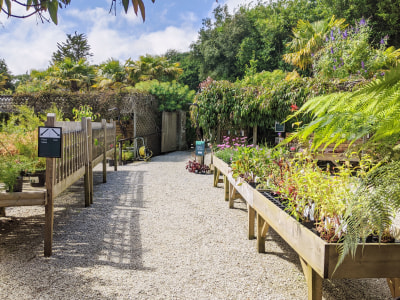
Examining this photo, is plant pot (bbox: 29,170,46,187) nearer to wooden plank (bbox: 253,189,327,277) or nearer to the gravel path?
the gravel path

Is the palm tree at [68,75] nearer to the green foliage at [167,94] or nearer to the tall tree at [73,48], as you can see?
the green foliage at [167,94]

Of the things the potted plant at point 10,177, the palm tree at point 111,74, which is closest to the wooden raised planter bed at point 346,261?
the potted plant at point 10,177

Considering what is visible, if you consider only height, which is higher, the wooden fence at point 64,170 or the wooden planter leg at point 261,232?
the wooden fence at point 64,170

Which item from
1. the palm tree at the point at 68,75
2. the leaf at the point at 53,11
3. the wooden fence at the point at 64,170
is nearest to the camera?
the leaf at the point at 53,11

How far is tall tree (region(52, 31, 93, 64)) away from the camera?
26.8 meters

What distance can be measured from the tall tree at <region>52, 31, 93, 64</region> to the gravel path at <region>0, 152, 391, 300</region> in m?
25.1

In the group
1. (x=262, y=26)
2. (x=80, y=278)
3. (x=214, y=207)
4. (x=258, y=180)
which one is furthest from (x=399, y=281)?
(x=262, y=26)

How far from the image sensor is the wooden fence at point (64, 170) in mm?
2988

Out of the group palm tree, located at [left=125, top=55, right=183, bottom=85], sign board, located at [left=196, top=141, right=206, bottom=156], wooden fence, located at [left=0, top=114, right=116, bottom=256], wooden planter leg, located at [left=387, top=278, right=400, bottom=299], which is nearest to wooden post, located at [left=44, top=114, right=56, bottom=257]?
wooden fence, located at [left=0, top=114, right=116, bottom=256]

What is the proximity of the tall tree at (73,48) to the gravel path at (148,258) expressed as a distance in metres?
25.1

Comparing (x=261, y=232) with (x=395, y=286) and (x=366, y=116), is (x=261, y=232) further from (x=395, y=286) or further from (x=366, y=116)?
(x=366, y=116)

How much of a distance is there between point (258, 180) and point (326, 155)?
428 cm

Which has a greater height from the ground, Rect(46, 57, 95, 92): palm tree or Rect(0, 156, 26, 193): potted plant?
Rect(46, 57, 95, 92): palm tree

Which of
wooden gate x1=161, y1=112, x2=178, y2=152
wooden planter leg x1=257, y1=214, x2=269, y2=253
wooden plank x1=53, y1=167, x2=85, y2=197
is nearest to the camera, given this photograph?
wooden planter leg x1=257, y1=214, x2=269, y2=253
